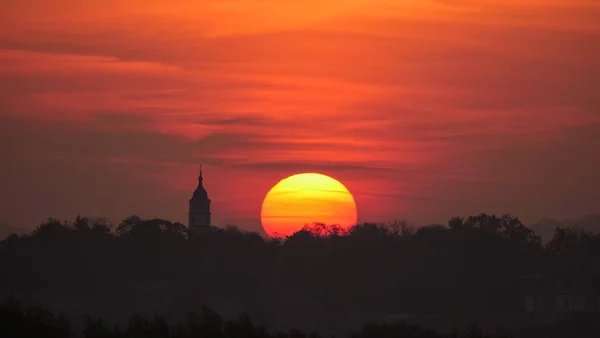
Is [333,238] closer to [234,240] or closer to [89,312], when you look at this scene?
[234,240]

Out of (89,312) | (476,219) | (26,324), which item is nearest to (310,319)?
(89,312)

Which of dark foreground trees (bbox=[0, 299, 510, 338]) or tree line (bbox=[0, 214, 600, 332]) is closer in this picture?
dark foreground trees (bbox=[0, 299, 510, 338])

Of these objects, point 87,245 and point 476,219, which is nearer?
point 87,245

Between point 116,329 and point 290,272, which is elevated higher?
point 290,272

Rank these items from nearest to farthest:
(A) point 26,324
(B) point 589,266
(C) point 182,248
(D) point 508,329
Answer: (A) point 26,324 < (D) point 508,329 < (B) point 589,266 < (C) point 182,248

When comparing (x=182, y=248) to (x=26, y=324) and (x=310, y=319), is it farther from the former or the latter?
(x=26, y=324)

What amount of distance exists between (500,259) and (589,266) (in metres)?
7.90

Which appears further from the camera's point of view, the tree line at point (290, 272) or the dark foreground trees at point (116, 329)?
the tree line at point (290, 272)

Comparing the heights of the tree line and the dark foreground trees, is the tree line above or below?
above

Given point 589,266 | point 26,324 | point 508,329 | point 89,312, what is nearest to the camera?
point 26,324

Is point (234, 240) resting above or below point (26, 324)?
above

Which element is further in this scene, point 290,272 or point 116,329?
point 290,272

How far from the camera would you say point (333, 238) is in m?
154

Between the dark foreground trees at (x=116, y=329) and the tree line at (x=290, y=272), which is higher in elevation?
the tree line at (x=290, y=272)
